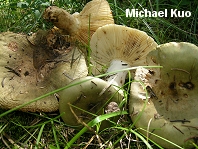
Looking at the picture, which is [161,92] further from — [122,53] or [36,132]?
[36,132]

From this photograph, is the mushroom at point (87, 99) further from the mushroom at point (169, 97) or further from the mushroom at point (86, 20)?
the mushroom at point (86, 20)

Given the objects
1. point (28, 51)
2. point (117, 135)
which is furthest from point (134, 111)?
point (28, 51)

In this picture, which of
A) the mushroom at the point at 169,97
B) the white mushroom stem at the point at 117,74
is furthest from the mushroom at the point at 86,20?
the mushroom at the point at 169,97

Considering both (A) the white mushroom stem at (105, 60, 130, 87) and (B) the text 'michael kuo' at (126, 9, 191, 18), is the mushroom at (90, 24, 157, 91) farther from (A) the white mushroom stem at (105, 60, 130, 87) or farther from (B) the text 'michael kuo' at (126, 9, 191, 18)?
(B) the text 'michael kuo' at (126, 9, 191, 18)

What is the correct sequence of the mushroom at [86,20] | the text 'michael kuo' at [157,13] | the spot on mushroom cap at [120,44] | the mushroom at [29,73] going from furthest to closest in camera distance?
the text 'michael kuo' at [157,13]
the mushroom at [86,20]
the spot on mushroom cap at [120,44]
the mushroom at [29,73]

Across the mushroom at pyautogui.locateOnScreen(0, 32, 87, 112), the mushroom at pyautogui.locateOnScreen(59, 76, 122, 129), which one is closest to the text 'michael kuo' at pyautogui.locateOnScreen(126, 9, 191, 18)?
the mushroom at pyautogui.locateOnScreen(0, 32, 87, 112)

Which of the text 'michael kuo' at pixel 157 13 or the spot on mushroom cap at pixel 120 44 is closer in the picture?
the spot on mushroom cap at pixel 120 44

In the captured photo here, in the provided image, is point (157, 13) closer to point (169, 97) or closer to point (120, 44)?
point (120, 44)
